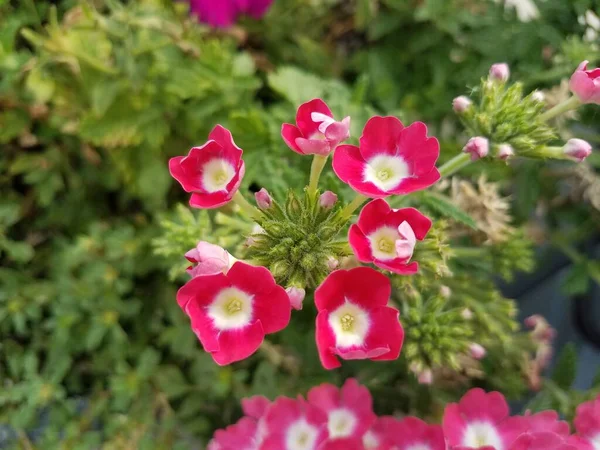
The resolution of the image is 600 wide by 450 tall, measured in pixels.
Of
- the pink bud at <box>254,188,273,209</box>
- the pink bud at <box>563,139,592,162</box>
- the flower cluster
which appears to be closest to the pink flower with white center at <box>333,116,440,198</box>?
the pink bud at <box>254,188,273,209</box>

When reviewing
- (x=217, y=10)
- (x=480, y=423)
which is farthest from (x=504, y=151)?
(x=217, y=10)

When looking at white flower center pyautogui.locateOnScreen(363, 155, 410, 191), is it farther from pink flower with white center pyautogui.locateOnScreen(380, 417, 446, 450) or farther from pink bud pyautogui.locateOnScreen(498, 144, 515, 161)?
pink flower with white center pyautogui.locateOnScreen(380, 417, 446, 450)

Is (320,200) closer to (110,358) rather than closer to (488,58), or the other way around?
(488,58)

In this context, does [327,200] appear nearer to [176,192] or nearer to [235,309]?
[235,309]

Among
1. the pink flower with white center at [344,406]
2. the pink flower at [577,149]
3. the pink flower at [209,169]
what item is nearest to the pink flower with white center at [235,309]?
the pink flower at [209,169]

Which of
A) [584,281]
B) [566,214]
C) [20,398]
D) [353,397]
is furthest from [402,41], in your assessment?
[20,398]
